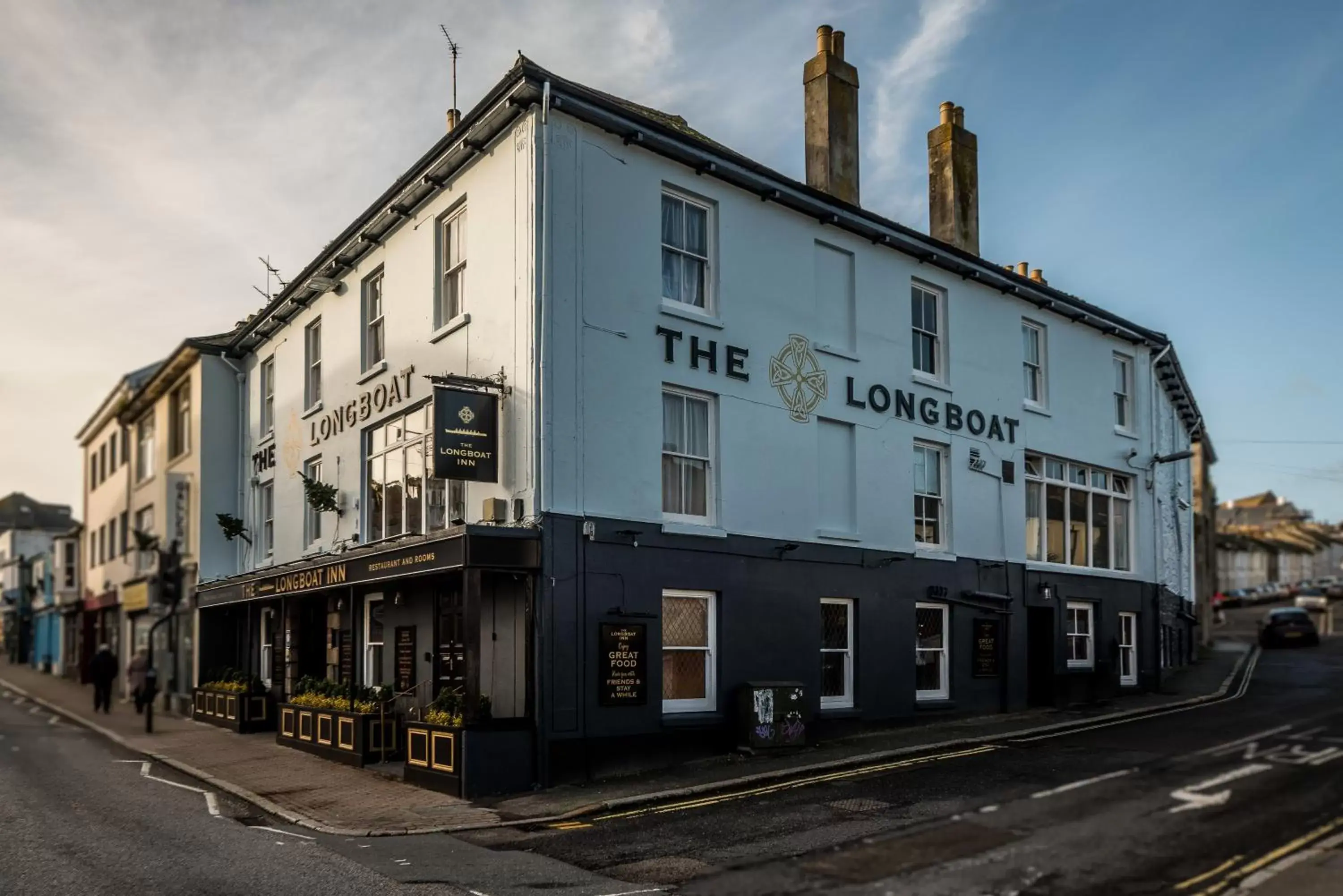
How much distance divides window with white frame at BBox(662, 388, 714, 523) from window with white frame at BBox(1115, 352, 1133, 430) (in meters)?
12.7

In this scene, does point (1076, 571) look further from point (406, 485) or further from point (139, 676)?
point (139, 676)

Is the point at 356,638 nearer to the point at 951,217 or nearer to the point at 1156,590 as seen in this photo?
the point at 951,217

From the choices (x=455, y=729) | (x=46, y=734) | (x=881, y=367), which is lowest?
(x=46, y=734)

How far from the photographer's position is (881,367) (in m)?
20.4

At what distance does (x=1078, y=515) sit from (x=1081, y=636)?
2.52m

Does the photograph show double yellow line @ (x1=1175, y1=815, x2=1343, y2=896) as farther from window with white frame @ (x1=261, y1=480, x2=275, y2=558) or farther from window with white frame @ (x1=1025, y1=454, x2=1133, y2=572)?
window with white frame @ (x1=261, y1=480, x2=275, y2=558)

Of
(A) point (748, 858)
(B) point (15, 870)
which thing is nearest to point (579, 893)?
(A) point (748, 858)

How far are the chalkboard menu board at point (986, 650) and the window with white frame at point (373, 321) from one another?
39.1 ft

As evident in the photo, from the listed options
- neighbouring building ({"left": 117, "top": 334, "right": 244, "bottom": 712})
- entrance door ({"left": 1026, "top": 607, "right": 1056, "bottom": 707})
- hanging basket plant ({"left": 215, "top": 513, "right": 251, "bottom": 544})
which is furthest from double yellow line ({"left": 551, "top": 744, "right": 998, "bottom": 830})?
neighbouring building ({"left": 117, "top": 334, "right": 244, "bottom": 712})

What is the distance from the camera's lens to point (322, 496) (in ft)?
70.4

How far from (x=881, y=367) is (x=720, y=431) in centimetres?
409

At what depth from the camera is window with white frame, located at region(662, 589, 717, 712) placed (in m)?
16.8

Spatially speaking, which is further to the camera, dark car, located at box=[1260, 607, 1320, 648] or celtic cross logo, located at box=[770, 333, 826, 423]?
dark car, located at box=[1260, 607, 1320, 648]

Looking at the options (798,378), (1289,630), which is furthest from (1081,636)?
(1289,630)
